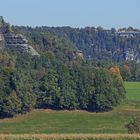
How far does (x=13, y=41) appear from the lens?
122 m

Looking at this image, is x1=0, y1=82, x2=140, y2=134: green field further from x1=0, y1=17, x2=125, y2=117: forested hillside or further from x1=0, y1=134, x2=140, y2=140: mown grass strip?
x1=0, y1=134, x2=140, y2=140: mown grass strip

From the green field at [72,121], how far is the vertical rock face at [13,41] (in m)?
34.9

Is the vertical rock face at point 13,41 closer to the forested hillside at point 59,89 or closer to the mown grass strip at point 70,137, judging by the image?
the forested hillside at point 59,89

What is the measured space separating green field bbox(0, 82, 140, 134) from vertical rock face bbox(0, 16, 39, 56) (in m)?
34.9

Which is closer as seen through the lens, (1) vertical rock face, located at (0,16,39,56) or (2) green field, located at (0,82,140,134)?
(2) green field, located at (0,82,140,134)

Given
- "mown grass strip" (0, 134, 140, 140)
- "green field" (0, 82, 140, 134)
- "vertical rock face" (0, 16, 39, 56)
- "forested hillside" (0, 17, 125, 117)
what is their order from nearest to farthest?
"mown grass strip" (0, 134, 140, 140) → "green field" (0, 82, 140, 134) → "forested hillside" (0, 17, 125, 117) → "vertical rock face" (0, 16, 39, 56)

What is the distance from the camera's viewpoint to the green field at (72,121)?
65619mm

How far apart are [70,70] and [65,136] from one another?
200ft

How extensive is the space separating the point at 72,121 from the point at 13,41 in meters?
50.0

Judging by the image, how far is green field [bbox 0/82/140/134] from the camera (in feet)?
215

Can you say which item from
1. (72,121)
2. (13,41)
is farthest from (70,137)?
(13,41)

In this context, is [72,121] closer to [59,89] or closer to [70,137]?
[59,89]

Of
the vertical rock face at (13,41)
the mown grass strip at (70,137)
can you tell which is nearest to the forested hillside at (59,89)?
the vertical rock face at (13,41)

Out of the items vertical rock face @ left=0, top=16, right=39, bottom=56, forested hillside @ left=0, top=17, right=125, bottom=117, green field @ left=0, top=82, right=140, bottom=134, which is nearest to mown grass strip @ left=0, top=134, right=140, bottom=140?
green field @ left=0, top=82, right=140, bottom=134
